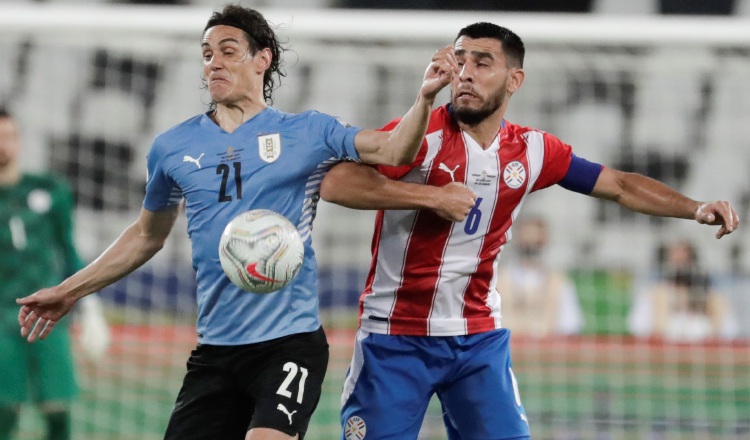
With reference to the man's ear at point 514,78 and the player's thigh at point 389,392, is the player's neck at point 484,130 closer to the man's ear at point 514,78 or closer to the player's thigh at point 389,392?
the man's ear at point 514,78

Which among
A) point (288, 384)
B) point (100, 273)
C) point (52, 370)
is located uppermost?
point (100, 273)

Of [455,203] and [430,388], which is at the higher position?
[455,203]

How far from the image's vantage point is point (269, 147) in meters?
4.56

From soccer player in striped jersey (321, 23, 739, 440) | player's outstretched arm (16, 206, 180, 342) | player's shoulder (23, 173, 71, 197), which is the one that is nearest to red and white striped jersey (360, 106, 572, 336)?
soccer player in striped jersey (321, 23, 739, 440)

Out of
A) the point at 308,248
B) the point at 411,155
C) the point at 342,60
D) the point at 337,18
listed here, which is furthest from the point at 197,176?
the point at 342,60

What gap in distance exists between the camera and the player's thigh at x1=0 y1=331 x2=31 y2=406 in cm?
704

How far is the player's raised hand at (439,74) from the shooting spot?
408 cm

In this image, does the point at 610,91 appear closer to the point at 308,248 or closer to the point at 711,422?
the point at 711,422

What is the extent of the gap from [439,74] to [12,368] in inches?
162

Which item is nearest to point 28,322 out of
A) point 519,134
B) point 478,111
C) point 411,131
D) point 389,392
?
point 389,392

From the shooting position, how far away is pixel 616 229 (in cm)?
1644

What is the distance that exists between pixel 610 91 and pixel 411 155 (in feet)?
41.3

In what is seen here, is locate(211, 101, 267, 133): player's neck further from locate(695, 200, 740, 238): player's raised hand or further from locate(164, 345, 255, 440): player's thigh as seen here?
locate(695, 200, 740, 238): player's raised hand

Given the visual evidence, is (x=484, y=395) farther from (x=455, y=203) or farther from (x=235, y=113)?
(x=235, y=113)
